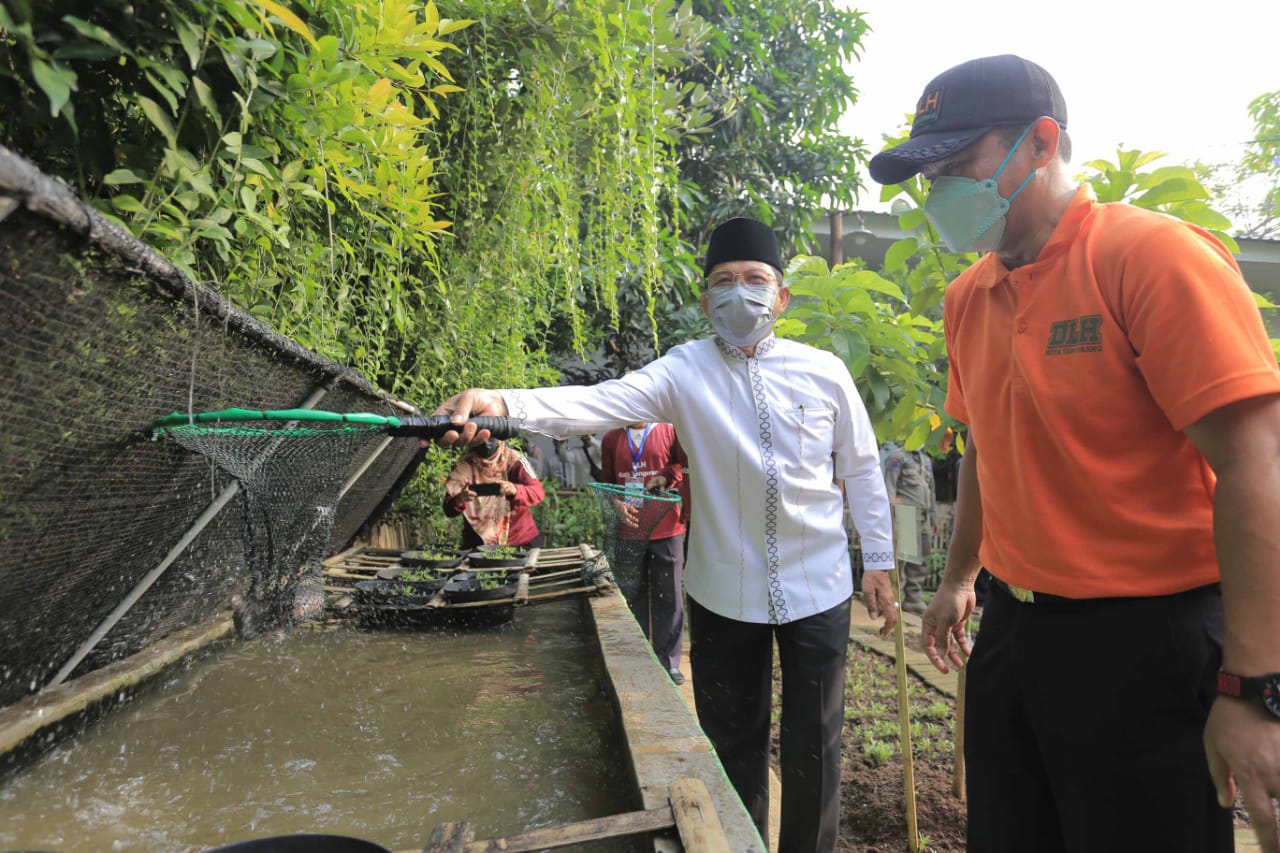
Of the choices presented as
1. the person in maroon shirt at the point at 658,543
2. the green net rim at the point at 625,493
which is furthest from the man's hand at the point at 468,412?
the person in maroon shirt at the point at 658,543

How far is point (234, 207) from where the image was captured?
5.83 feet

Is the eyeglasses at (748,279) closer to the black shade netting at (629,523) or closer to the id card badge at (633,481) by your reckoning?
the black shade netting at (629,523)

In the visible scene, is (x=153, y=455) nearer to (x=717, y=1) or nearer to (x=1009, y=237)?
(x=1009, y=237)

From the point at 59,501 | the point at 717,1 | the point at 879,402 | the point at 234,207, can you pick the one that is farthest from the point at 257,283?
the point at 717,1

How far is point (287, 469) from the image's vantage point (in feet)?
8.34

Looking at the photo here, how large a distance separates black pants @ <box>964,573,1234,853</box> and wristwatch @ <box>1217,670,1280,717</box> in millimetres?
147

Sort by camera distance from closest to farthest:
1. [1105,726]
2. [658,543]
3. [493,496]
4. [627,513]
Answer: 1. [1105,726]
2. [627,513]
3. [658,543]
4. [493,496]

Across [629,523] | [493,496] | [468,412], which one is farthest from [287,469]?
[493,496]

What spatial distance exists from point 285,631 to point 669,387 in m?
2.43

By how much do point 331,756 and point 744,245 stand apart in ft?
7.91

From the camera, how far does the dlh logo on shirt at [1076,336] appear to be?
1482 mm

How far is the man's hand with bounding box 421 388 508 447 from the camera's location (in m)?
1.91

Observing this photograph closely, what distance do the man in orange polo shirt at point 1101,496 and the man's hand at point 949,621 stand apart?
0.31 metres

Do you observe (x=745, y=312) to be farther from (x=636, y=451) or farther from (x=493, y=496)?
(x=493, y=496)
